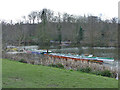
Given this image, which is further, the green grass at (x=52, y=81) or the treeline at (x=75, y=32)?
the treeline at (x=75, y=32)

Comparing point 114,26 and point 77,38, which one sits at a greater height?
point 114,26

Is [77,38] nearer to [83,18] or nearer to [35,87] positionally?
[83,18]

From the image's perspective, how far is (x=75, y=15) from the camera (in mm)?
67562

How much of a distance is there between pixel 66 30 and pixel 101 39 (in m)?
12.4

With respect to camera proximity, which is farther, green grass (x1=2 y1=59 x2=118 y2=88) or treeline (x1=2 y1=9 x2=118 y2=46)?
treeline (x1=2 y1=9 x2=118 y2=46)

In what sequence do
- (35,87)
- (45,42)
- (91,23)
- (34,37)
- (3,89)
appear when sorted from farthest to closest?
(91,23) → (34,37) → (45,42) → (35,87) → (3,89)

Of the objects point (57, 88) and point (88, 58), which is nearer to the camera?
point (57, 88)

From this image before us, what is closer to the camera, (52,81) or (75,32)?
(52,81)

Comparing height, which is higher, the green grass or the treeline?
the treeline


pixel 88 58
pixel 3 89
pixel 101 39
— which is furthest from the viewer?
pixel 101 39

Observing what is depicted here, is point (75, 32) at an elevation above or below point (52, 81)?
above

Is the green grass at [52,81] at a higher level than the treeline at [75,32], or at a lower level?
lower

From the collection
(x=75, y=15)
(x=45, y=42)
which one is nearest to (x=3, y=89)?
(x=45, y=42)

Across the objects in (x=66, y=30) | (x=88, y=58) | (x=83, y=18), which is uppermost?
(x=83, y=18)
